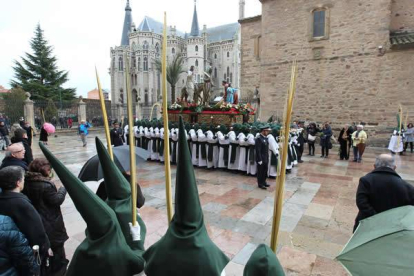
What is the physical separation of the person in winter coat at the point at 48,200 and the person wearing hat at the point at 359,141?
10.4 metres

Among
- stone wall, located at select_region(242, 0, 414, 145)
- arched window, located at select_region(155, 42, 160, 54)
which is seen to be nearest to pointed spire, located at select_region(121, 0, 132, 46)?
arched window, located at select_region(155, 42, 160, 54)

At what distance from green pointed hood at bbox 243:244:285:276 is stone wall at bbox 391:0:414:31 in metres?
19.6

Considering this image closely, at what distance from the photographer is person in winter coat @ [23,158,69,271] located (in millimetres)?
2504

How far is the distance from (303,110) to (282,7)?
24.1ft

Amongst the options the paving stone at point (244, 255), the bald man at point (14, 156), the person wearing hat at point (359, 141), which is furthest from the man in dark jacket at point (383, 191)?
the person wearing hat at point (359, 141)

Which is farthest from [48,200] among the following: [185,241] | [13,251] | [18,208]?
[185,241]

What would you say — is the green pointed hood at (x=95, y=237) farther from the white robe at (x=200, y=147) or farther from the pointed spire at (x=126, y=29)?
the pointed spire at (x=126, y=29)

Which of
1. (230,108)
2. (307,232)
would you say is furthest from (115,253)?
(230,108)

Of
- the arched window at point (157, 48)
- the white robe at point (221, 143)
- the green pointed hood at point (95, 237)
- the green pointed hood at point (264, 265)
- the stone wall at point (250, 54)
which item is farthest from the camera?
the arched window at point (157, 48)

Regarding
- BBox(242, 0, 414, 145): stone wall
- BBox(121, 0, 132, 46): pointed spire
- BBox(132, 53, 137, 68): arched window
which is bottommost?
BBox(242, 0, 414, 145): stone wall

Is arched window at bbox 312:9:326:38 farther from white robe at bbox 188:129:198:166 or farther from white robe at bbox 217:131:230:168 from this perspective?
white robe at bbox 188:129:198:166

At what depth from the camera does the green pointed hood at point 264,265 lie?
833mm

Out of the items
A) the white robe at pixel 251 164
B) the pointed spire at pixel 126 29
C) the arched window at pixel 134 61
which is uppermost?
the pointed spire at pixel 126 29

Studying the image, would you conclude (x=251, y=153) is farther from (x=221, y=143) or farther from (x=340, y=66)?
(x=340, y=66)
